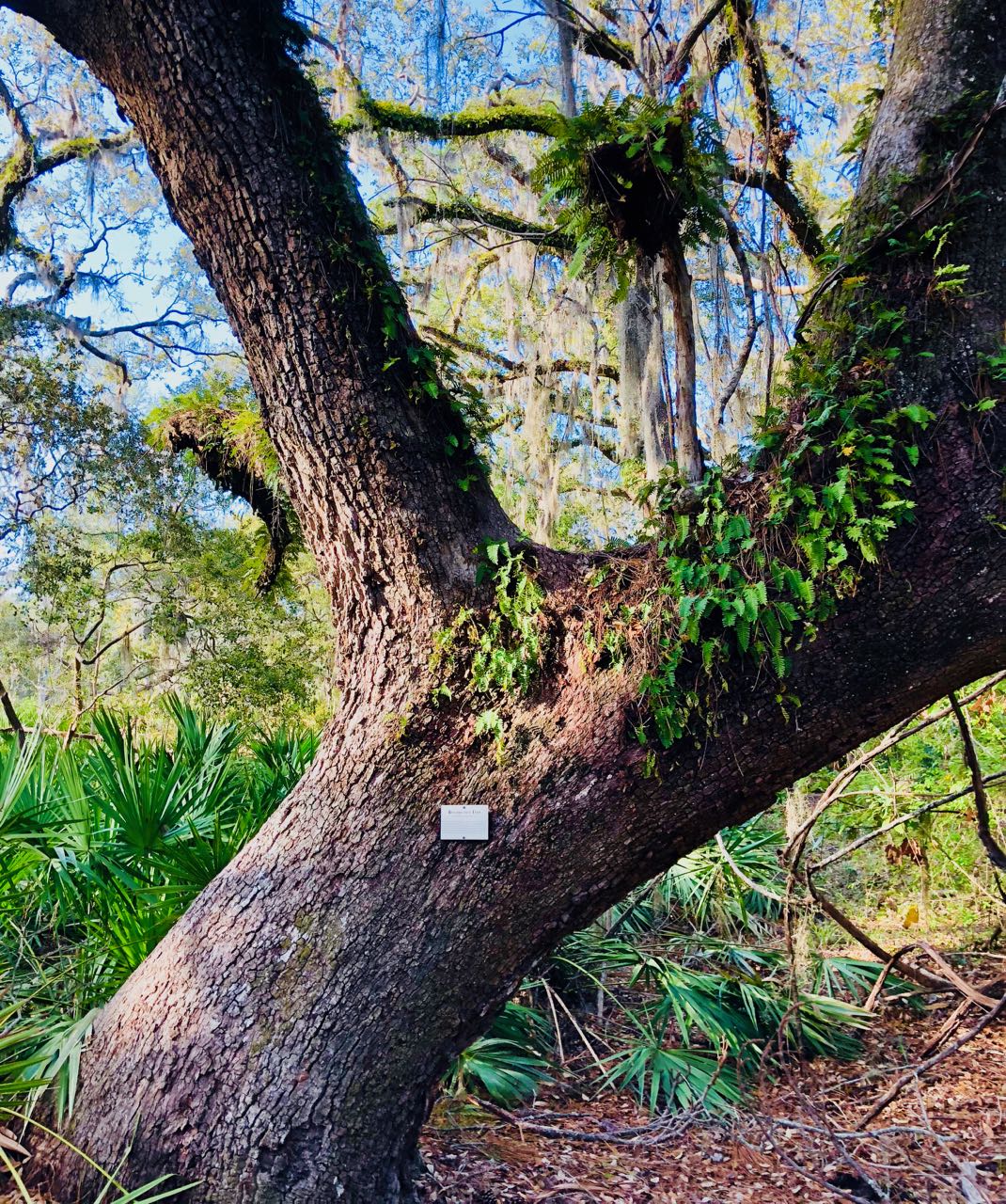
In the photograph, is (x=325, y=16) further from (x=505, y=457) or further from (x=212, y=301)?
(x=212, y=301)

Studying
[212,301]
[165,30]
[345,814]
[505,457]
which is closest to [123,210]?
[212,301]

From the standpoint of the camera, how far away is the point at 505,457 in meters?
10.5

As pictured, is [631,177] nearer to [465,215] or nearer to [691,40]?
[691,40]

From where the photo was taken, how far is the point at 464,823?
2.49 m

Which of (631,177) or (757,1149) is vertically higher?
(631,177)

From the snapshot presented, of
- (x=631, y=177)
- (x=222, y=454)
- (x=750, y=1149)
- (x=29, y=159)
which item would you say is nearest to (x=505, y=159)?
(x=222, y=454)

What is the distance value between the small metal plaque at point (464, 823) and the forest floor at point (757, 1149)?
133cm

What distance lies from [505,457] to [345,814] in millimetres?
8375

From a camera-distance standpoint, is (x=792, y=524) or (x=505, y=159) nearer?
(x=792, y=524)

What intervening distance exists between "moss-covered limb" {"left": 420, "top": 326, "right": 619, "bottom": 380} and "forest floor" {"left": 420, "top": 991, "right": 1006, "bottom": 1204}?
6.31 m

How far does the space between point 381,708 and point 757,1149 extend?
255cm

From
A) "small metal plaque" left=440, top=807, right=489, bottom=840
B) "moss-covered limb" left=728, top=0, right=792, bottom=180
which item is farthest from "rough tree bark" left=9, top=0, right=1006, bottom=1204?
"moss-covered limb" left=728, top=0, right=792, bottom=180

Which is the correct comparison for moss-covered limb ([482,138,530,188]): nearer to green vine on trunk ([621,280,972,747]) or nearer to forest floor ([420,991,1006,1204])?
green vine on trunk ([621,280,972,747])

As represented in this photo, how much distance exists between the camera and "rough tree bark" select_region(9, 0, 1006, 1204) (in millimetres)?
2309
